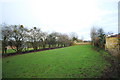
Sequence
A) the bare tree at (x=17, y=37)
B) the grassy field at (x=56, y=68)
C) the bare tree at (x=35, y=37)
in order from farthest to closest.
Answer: the bare tree at (x=35, y=37) → the bare tree at (x=17, y=37) → the grassy field at (x=56, y=68)

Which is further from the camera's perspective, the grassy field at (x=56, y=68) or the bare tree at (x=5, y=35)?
the bare tree at (x=5, y=35)

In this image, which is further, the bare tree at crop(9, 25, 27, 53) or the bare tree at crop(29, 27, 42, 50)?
the bare tree at crop(29, 27, 42, 50)

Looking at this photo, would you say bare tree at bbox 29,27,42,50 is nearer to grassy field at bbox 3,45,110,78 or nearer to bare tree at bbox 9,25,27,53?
bare tree at bbox 9,25,27,53

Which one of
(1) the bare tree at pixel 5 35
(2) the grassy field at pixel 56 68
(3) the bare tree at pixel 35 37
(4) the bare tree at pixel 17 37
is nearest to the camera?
(2) the grassy field at pixel 56 68

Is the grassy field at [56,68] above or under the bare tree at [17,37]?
under

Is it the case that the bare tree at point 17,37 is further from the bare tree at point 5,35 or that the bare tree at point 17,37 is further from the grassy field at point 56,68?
the grassy field at point 56,68

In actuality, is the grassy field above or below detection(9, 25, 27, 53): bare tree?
below

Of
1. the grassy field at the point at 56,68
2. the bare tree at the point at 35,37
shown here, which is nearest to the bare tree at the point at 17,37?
the bare tree at the point at 35,37

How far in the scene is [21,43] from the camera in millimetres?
8922

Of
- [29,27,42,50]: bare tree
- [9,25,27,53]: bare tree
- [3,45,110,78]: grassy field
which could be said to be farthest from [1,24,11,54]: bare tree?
[29,27,42,50]: bare tree

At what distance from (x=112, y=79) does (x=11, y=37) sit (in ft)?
31.9

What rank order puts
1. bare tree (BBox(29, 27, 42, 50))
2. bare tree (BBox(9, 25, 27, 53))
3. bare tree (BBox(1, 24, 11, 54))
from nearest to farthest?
bare tree (BBox(1, 24, 11, 54)), bare tree (BBox(9, 25, 27, 53)), bare tree (BBox(29, 27, 42, 50))

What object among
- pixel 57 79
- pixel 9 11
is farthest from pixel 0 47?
pixel 57 79

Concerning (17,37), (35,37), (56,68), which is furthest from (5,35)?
(56,68)
